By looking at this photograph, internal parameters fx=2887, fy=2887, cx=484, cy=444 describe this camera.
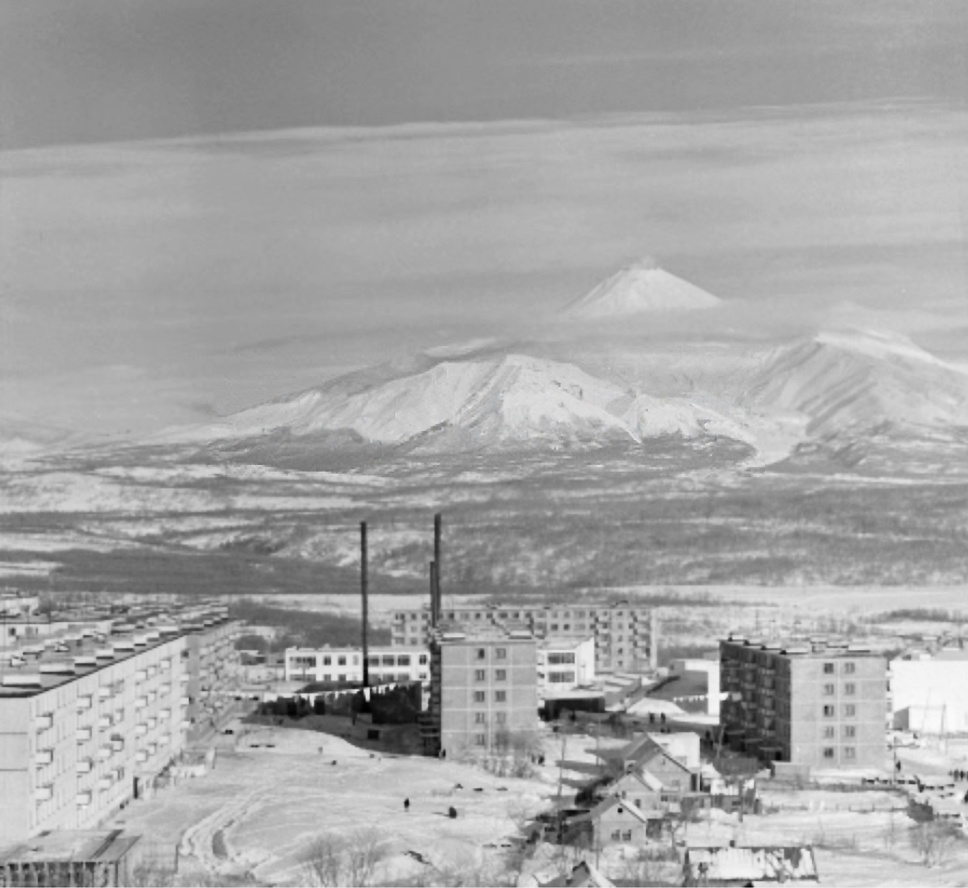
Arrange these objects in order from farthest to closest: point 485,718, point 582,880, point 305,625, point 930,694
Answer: point 305,625, point 930,694, point 485,718, point 582,880

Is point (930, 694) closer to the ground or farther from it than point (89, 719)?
closer to the ground

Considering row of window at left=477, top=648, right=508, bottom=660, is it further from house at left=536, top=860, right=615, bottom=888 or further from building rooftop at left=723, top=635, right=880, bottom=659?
house at left=536, top=860, right=615, bottom=888

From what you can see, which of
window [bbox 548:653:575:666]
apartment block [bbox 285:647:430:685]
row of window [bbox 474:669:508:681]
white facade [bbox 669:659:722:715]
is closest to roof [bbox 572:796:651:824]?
row of window [bbox 474:669:508:681]

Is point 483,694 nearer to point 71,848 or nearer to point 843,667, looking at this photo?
point 843,667

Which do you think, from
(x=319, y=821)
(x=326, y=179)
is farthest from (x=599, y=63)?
(x=319, y=821)

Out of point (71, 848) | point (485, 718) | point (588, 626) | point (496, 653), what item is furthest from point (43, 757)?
point (588, 626)

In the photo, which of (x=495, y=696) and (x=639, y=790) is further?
(x=495, y=696)
